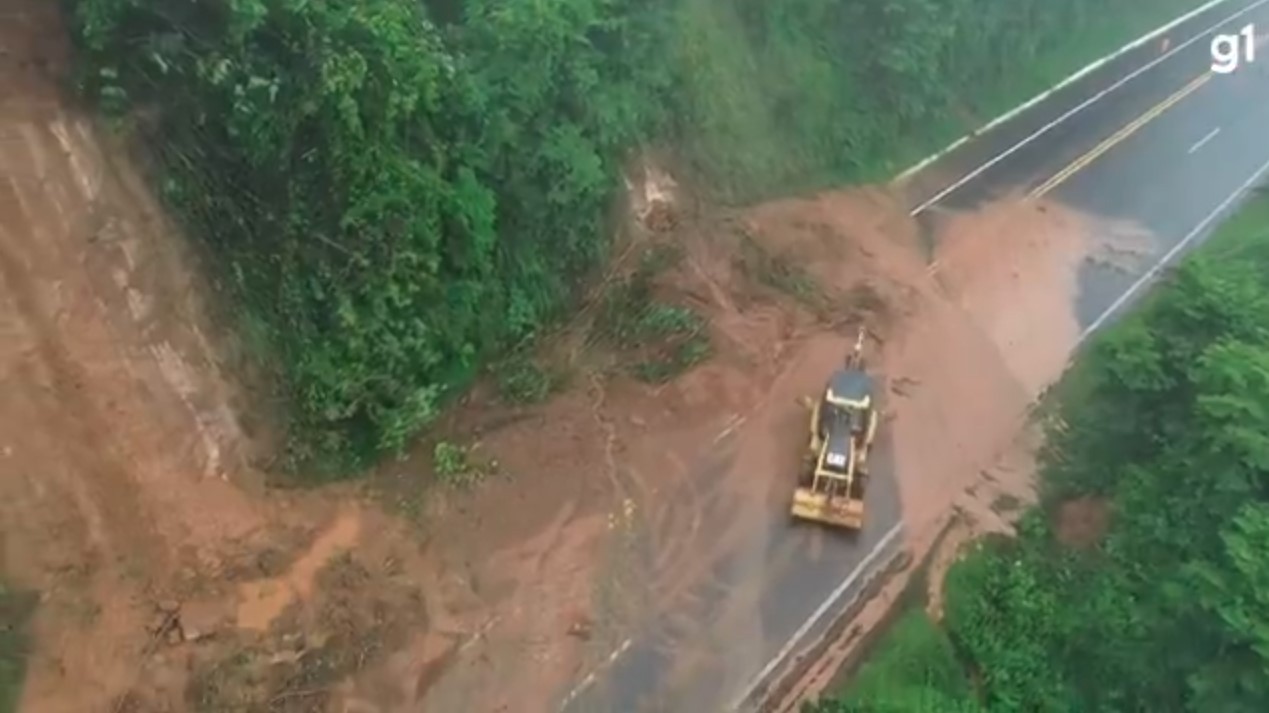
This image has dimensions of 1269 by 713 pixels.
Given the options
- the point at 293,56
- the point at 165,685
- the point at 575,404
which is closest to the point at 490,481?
the point at 575,404

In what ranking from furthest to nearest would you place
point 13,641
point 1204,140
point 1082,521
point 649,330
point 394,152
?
A: point 1204,140, point 649,330, point 1082,521, point 394,152, point 13,641

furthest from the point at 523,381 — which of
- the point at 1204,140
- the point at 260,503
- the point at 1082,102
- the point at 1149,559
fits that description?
the point at 1204,140

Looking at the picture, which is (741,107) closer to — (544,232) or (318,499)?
(544,232)

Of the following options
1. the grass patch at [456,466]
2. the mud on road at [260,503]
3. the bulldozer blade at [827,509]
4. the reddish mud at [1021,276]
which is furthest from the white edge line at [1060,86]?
the grass patch at [456,466]

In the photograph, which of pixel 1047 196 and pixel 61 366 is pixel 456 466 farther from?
pixel 1047 196

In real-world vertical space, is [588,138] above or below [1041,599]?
above

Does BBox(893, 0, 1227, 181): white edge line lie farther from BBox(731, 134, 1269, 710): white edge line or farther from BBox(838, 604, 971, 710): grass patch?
BBox(838, 604, 971, 710): grass patch

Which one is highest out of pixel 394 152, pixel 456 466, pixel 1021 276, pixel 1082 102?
pixel 394 152
